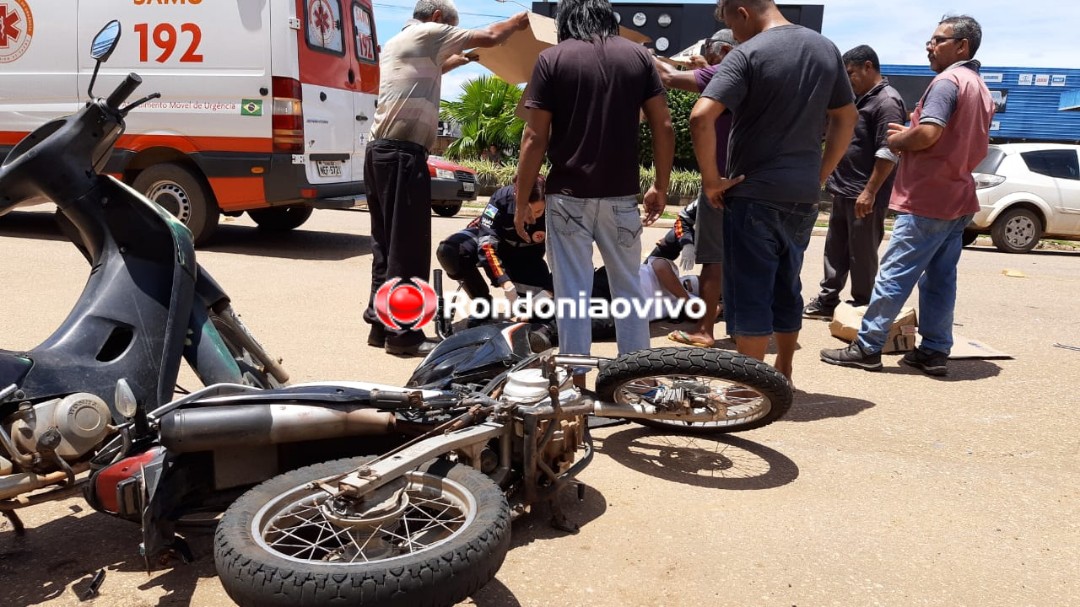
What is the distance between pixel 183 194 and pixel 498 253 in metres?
4.38

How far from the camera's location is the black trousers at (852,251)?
6062 mm

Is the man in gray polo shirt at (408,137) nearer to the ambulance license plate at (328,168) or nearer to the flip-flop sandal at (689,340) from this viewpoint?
the flip-flop sandal at (689,340)

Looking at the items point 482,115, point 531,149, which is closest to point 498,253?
point 531,149

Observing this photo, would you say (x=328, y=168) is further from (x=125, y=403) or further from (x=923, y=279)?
(x=125, y=403)

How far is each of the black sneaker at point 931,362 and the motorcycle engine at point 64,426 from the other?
4184mm

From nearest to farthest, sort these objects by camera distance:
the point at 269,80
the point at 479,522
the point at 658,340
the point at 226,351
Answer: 1. the point at 479,522
2. the point at 226,351
3. the point at 658,340
4. the point at 269,80

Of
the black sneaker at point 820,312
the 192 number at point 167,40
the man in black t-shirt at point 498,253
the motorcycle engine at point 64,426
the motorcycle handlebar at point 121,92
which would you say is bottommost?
the black sneaker at point 820,312

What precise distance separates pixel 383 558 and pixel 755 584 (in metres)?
1.06

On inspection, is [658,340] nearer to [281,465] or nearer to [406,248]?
[406,248]

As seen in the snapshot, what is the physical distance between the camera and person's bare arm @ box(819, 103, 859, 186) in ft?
13.1

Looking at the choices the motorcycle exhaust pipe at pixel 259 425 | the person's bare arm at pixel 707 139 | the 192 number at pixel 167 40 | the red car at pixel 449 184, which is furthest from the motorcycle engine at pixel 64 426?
the red car at pixel 449 184

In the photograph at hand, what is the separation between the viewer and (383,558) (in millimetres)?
2035

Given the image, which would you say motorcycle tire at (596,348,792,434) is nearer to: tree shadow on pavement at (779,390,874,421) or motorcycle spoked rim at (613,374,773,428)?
motorcycle spoked rim at (613,374,773,428)

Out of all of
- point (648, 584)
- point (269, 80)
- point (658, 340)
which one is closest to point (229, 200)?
point (269, 80)
